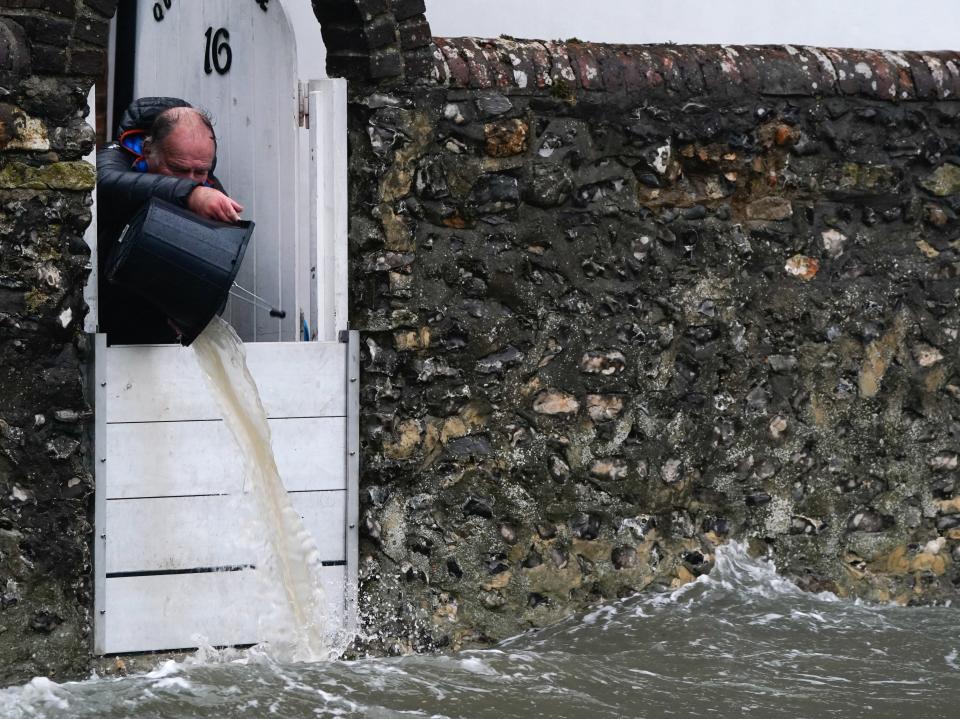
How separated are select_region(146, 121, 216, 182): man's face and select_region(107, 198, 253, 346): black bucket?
1.36 feet

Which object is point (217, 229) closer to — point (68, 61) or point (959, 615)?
point (68, 61)

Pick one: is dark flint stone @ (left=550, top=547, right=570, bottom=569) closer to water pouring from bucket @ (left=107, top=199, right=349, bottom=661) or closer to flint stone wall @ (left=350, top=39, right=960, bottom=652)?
flint stone wall @ (left=350, top=39, right=960, bottom=652)

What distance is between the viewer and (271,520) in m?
4.63

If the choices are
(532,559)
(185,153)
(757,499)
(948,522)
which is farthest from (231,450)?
(948,522)

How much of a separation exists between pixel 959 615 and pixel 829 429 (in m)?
0.94

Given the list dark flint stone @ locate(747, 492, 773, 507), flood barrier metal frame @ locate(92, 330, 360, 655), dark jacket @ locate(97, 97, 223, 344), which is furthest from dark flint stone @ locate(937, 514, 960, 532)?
dark jacket @ locate(97, 97, 223, 344)

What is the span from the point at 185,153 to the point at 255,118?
0.50 m

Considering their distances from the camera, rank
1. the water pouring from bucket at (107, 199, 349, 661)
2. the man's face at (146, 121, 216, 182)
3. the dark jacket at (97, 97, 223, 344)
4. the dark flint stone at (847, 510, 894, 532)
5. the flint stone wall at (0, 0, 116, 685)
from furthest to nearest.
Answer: the dark flint stone at (847, 510, 894, 532)
the man's face at (146, 121, 216, 182)
the dark jacket at (97, 97, 223, 344)
the water pouring from bucket at (107, 199, 349, 661)
the flint stone wall at (0, 0, 116, 685)

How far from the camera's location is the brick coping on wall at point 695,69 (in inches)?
188

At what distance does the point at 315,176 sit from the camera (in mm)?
4703

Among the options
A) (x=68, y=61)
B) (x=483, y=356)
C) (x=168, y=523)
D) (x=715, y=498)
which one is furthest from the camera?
(x=715, y=498)

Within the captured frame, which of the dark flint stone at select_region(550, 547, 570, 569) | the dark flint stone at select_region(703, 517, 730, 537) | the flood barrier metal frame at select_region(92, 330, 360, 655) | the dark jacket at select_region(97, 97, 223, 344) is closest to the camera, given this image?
the flood barrier metal frame at select_region(92, 330, 360, 655)

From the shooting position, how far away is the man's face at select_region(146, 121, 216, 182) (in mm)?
4680

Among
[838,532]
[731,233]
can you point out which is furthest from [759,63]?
[838,532]
